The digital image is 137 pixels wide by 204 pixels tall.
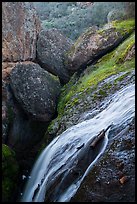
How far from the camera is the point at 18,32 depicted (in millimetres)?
12273

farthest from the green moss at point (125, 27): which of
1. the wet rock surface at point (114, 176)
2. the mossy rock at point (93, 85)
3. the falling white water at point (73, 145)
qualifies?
the wet rock surface at point (114, 176)

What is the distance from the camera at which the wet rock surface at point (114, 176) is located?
5.12m

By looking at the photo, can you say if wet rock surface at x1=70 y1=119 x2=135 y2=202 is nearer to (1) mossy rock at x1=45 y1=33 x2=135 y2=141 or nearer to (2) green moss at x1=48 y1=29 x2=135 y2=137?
(1) mossy rock at x1=45 y1=33 x2=135 y2=141

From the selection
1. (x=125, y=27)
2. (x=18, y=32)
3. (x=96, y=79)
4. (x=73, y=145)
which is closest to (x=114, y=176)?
(x=73, y=145)

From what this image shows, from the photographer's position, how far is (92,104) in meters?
8.75

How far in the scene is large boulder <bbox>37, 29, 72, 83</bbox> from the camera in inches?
490

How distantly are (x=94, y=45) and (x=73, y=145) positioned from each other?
538cm

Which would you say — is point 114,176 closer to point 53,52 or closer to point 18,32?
point 53,52

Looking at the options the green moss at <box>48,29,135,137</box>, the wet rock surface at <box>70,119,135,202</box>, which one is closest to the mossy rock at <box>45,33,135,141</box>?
the green moss at <box>48,29,135,137</box>

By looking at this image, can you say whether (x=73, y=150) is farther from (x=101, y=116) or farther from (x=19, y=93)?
(x=19, y=93)

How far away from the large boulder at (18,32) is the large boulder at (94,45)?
1.60 metres

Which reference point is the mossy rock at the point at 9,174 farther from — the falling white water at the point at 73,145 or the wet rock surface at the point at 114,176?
the wet rock surface at the point at 114,176

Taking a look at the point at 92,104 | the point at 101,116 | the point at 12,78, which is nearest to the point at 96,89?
the point at 92,104

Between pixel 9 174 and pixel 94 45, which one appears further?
pixel 94 45
